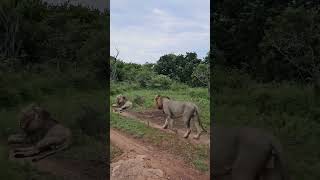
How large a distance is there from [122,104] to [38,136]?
0.97 m

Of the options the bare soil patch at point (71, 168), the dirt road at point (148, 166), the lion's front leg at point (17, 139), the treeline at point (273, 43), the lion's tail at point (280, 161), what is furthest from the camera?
the treeline at point (273, 43)

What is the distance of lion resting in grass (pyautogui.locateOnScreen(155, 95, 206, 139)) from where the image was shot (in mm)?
5695

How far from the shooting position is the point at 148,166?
5.48m

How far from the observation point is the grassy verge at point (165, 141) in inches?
217

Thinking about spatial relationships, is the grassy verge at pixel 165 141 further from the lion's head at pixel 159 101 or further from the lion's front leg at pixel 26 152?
the lion's front leg at pixel 26 152

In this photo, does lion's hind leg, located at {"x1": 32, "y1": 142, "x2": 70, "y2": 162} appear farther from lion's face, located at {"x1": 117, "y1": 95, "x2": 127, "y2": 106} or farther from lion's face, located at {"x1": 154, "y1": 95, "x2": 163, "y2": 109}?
lion's face, located at {"x1": 154, "y1": 95, "x2": 163, "y2": 109}

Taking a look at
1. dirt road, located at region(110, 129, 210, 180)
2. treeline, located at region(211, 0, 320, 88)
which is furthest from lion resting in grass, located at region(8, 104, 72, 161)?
treeline, located at region(211, 0, 320, 88)

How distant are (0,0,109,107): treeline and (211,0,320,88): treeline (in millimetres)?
1574

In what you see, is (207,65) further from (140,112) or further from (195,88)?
(140,112)

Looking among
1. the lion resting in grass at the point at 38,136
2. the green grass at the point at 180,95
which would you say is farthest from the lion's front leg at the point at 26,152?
the green grass at the point at 180,95

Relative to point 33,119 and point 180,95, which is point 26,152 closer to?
point 33,119

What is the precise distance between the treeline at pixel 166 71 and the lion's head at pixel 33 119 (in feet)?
3.32

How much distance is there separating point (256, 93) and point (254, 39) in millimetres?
945

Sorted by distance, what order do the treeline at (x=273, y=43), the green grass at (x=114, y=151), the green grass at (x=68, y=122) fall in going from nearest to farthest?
1. the green grass at (x=68, y=122)
2. the green grass at (x=114, y=151)
3. the treeline at (x=273, y=43)
